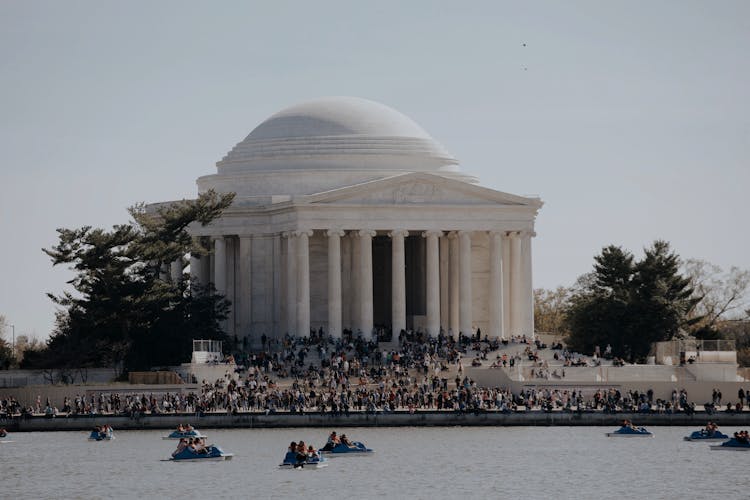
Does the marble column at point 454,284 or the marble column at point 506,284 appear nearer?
the marble column at point 454,284

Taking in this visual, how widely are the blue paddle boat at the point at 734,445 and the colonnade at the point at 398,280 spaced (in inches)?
2172

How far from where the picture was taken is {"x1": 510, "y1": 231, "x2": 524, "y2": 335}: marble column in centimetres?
18950

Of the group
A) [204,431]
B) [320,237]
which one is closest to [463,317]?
[320,237]

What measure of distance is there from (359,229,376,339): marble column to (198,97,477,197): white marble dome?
750cm

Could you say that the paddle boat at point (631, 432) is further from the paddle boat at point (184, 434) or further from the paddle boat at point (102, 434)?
the paddle boat at point (102, 434)

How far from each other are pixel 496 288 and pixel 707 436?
54162 millimetres

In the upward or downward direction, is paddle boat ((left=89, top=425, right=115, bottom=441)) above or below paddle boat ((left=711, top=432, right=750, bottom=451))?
above

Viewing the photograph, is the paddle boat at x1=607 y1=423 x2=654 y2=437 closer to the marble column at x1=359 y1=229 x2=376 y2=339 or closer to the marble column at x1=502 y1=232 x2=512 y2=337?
the marble column at x1=359 y1=229 x2=376 y2=339

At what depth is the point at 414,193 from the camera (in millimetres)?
185375

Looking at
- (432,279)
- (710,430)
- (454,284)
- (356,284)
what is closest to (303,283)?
(356,284)

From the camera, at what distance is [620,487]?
115375 millimetres

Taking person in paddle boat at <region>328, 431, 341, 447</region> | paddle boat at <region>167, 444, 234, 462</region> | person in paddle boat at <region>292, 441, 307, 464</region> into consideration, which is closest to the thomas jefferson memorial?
person in paddle boat at <region>328, 431, 341, 447</region>

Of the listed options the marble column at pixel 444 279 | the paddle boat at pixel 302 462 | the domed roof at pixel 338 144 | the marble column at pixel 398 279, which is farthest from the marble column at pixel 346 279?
the paddle boat at pixel 302 462

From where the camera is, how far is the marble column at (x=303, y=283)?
183 meters
